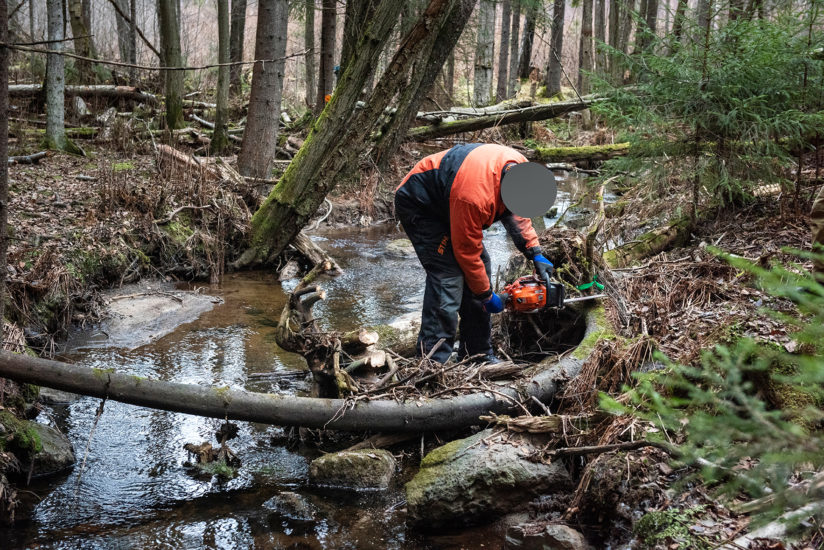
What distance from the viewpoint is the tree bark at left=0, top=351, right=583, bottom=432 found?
373 cm

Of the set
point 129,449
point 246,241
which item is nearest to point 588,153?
point 246,241

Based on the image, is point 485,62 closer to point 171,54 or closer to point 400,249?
point 171,54

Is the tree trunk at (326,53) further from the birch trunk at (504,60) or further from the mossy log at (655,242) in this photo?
the mossy log at (655,242)

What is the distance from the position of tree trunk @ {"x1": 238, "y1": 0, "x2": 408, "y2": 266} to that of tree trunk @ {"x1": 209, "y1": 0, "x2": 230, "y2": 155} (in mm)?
4744

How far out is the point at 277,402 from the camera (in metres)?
3.92

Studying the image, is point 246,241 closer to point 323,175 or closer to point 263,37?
point 323,175

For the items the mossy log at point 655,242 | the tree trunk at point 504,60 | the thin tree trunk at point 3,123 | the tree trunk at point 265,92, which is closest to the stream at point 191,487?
the thin tree trunk at point 3,123

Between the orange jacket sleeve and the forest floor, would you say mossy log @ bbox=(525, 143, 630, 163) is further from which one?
the orange jacket sleeve

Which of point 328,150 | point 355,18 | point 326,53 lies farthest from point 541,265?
point 326,53

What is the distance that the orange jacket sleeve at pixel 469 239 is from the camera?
4.39 metres

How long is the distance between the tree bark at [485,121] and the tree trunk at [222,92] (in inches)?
142

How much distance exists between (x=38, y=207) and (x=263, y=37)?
401 cm

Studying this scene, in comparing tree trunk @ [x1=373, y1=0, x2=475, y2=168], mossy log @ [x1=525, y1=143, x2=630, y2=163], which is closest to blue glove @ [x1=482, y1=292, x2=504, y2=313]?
tree trunk @ [x1=373, y1=0, x2=475, y2=168]

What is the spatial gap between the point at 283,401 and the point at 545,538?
1744 millimetres
